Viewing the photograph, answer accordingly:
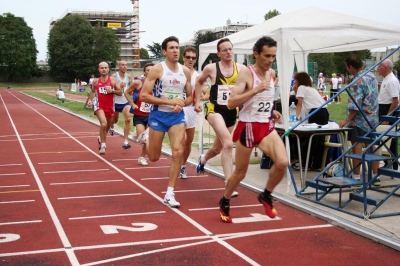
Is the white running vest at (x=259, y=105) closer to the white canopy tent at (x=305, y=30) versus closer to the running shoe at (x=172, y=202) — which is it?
the running shoe at (x=172, y=202)

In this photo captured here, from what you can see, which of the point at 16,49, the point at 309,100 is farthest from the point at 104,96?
the point at 16,49

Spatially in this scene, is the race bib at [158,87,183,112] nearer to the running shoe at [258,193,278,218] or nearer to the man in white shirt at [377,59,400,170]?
the running shoe at [258,193,278,218]

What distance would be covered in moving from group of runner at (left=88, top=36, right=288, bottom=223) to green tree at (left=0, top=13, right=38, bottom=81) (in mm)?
94829

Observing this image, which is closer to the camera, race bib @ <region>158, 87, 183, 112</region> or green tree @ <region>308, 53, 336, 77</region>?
race bib @ <region>158, 87, 183, 112</region>

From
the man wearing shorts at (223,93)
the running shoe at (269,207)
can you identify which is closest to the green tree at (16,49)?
the man wearing shorts at (223,93)

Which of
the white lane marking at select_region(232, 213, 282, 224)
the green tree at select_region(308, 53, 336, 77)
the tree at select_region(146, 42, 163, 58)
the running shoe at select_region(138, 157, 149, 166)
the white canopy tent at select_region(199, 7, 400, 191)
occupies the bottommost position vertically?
the white lane marking at select_region(232, 213, 282, 224)

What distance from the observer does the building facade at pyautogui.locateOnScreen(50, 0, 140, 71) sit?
14025 centimetres

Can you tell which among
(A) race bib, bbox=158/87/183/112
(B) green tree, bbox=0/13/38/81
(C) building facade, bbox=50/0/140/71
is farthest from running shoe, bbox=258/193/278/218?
(C) building facade, bbox=50/0/140/71

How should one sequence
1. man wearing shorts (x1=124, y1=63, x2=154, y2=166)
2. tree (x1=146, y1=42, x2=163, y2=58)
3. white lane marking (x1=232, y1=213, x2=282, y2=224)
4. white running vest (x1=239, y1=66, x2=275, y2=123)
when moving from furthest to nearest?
tree (x1=146, y1=42, x2=163, y2=58) < man wearing shorts (x1=124, y1=63, x2=154, y2=166) < white lane marking (x1=232, y1=213, x2=282, y2=224) < white running vest (x1=239, y1=66, x2=275, y2=123)

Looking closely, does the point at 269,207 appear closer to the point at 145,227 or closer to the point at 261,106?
the point at 261,106

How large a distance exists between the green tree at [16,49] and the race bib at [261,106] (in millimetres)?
98980

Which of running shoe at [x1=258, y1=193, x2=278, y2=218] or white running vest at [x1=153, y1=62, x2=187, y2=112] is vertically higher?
white running vest at [x1=153, y1=62, x2=187, y2=112]

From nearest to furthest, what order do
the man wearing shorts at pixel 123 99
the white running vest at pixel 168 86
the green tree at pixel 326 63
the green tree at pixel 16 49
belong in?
the white running vest at pixel 168 86 → the man wearing shorts at pixel 123 99 → the green tree at pixel 326 63 → the green tree at pixel 16 49

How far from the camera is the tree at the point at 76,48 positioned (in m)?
96.8
